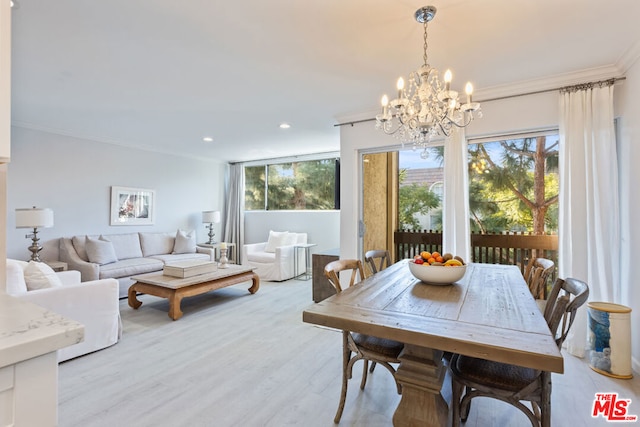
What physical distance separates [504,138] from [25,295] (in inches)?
176

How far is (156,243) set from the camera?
5.49m

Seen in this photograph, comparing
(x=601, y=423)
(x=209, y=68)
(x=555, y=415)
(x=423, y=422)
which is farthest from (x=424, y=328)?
(x=209, y=68)

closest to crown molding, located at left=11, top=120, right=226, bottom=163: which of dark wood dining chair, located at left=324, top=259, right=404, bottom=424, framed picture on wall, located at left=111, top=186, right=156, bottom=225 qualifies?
framed picture on wall, located at left=111, top=186, right=156, bottom=225

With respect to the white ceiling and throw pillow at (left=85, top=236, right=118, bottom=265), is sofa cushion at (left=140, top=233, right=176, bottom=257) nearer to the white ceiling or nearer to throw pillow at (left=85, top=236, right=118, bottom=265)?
throw pillow at (left=85, top=236, right=118, bottom=265)

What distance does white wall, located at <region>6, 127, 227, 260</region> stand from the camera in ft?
13.8

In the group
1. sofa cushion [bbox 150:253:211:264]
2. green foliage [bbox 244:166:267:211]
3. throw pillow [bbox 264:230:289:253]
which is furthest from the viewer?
green foliage [bbox 244:166:267:211]

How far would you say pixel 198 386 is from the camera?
7.07 ft

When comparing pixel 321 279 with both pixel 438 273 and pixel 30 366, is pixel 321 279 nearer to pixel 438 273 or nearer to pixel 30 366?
pixel 438 273

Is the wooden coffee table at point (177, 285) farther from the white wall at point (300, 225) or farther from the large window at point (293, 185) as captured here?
the large window at point (293, 185)

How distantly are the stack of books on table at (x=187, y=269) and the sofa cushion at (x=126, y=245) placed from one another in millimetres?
1502

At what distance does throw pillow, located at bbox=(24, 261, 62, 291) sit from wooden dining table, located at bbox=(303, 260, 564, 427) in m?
2.43

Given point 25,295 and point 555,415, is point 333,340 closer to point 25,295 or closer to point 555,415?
point 555,415

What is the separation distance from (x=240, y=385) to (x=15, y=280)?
188cm
